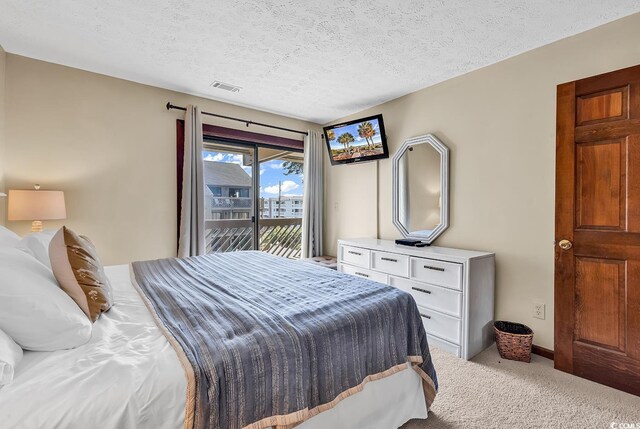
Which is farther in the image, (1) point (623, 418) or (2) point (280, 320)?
(1) point (623, 418)

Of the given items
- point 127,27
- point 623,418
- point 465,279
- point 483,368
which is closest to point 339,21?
point 127,27

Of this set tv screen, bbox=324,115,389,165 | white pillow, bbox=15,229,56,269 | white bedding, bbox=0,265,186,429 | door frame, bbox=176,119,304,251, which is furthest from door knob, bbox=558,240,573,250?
door frame, bbox=176,119,304,251

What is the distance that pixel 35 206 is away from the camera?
2.36 m

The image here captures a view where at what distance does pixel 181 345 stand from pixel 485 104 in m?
3.07

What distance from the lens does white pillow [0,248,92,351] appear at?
0.94 metres

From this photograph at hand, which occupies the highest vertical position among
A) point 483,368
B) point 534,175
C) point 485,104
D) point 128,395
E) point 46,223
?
point 485,104

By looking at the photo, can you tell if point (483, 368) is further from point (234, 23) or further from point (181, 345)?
point (234, 23)

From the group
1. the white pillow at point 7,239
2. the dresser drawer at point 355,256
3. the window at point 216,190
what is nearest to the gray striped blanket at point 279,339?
the white pillow at point 7,239

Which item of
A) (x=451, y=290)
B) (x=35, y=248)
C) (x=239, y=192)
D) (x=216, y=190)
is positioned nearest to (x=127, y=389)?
(x=35, y=248)

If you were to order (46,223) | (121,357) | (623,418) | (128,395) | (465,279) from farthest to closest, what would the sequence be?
1. (46,223)
2. (465,279)
3. (623,418)
4. (121,357)
5. (128,395)

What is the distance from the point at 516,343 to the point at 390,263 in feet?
3.88

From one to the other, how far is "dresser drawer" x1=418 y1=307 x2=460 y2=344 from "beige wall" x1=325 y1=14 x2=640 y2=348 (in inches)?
21.1

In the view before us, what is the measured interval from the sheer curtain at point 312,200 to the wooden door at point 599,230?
2.92 m

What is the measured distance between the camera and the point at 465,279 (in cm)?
238
